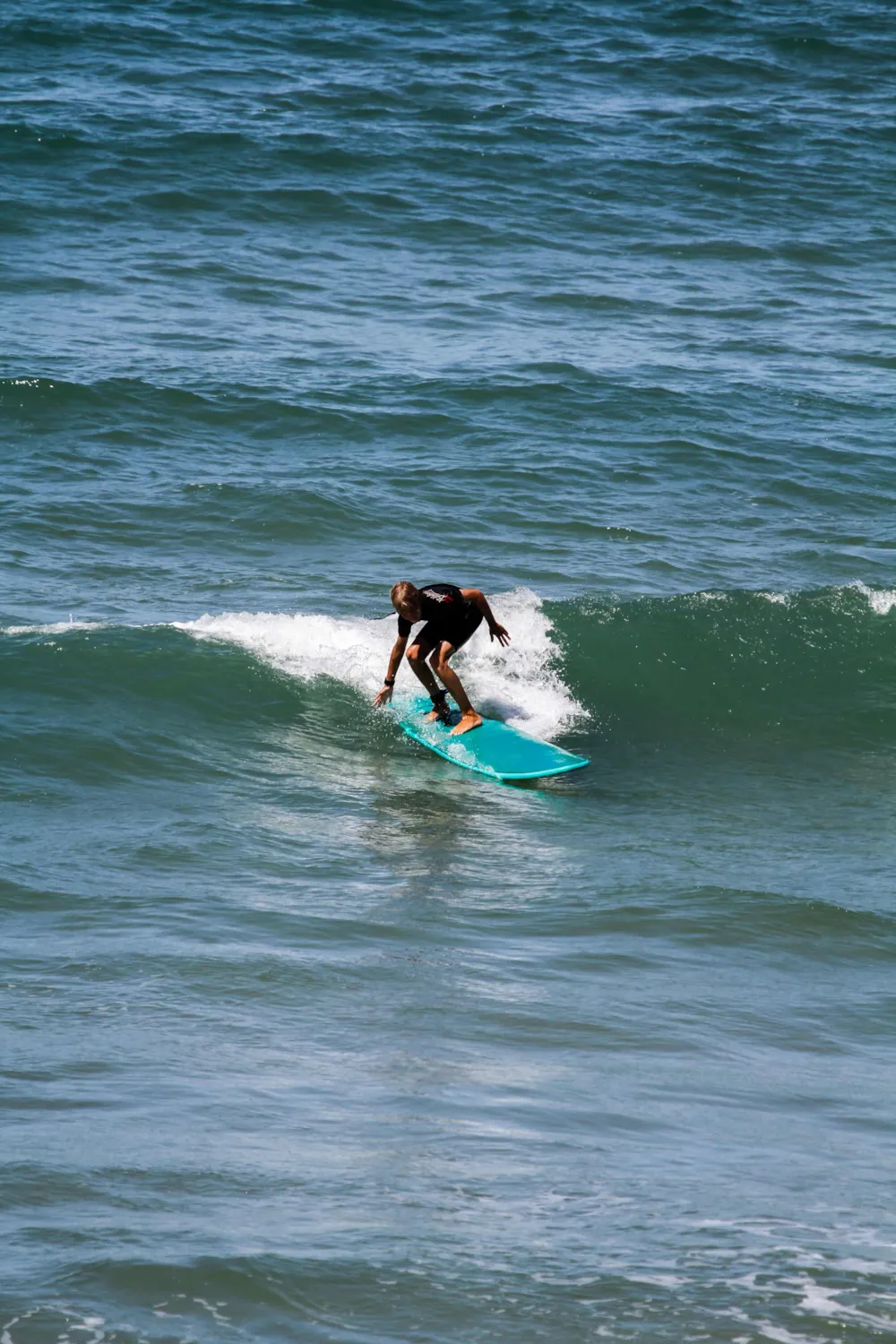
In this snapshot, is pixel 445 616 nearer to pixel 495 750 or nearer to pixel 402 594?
pixel 402 594

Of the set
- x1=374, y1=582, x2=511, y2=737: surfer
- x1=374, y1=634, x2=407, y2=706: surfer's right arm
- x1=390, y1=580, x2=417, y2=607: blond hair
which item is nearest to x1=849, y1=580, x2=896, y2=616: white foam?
x1=374, y1=582, x2=511, y2=737: surfer

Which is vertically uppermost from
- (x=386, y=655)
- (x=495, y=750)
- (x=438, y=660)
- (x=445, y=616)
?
(x=445, y=616)

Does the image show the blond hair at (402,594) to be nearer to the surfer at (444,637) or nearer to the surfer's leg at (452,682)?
the surfer at (444,637)

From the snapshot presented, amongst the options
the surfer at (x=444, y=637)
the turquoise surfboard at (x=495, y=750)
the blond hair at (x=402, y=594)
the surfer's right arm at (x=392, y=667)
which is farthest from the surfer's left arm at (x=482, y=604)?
the turquoise surfboard at (x=495, y=750)

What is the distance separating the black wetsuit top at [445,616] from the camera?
9.59m

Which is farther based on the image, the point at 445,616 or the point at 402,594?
the point at 445,616

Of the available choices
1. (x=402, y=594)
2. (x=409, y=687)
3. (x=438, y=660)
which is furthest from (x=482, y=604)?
(x=409, y=687)

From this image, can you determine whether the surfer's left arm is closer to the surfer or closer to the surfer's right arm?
the surfer

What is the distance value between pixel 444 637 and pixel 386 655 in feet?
5.16

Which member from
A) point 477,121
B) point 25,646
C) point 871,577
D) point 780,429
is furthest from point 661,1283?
point 477,121

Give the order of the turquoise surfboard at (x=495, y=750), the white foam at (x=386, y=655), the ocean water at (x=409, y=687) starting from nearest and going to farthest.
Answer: the ocean water at (x=409, y=687)
the turquoise surfboard at (x=495, y=750)
the white foam at (x=386, y=655)

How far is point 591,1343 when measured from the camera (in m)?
3.62

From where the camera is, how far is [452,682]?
386 inches

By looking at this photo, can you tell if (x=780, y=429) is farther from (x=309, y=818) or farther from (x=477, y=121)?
A: (x=477, y=121)
